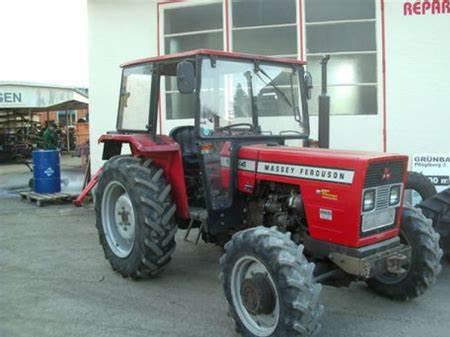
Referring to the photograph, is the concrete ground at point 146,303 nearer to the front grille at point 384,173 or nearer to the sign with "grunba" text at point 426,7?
the front grille at point 384,173

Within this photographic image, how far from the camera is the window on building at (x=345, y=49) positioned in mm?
9055

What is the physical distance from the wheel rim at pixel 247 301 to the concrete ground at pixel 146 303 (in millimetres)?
281

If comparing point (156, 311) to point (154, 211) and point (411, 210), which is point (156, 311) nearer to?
point (154, 211)

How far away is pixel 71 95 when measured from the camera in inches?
923

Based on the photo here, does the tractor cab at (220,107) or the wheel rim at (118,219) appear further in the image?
the wheel rim at (118,219)

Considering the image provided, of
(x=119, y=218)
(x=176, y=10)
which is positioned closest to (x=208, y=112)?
(x=119, y=218)

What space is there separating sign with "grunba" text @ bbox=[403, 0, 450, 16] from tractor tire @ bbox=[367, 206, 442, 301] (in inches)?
195

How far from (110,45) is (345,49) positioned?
4.31 metres

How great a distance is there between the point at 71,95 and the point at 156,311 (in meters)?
20.2

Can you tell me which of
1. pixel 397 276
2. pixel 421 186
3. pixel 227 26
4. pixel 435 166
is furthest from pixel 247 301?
pixel 227 26

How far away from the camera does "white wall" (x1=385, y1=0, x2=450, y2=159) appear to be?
28.4 feet

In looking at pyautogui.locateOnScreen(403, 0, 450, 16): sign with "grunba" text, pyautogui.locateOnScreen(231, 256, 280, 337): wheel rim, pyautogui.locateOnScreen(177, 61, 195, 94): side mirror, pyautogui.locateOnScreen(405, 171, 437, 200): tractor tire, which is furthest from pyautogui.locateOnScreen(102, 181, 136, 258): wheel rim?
pyautogui.locateOnScreen(403, 0, 450, 16): sign with "grunba" text

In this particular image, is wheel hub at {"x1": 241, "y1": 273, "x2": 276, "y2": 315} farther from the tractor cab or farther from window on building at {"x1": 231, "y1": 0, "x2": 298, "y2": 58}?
window on building at {"x1": 231, "y1": 0, "x2": 298, "y2": 58}

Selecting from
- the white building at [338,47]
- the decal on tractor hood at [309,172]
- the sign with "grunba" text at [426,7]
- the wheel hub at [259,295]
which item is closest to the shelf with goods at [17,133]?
the white building at [338,47]
